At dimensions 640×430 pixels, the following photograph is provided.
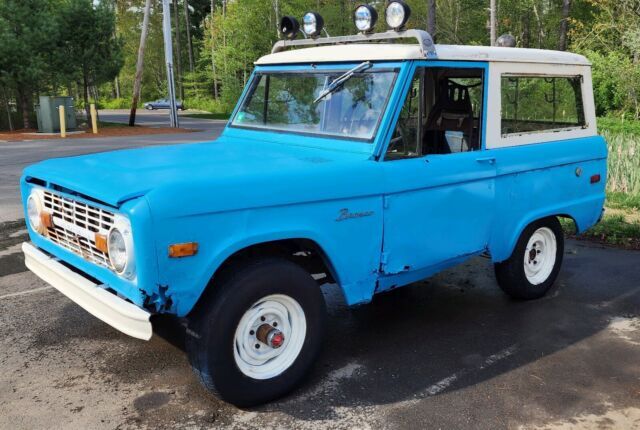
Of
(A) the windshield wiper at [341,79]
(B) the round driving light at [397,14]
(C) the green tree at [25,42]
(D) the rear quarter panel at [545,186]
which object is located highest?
(C) the green tree at [25,42]

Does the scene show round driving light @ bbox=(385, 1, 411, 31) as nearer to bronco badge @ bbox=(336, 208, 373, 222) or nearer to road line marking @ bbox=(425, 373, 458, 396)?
bronco badge @ bbox=(336, 208, 373, 222)

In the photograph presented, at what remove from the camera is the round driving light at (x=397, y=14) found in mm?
3986

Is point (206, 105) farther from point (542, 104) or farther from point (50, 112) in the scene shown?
point (542, 104)

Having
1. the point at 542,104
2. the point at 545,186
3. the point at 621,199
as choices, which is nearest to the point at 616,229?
the point at 621,199

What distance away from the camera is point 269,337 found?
11.2 feet

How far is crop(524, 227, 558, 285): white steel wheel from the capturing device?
520 centimetres

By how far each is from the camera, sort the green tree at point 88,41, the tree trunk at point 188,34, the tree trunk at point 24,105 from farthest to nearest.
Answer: the tree trunk at point 188,34 < the green tree at point 88,41 < the tree trunk at point 24,105

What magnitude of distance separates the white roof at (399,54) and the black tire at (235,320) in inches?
60.6

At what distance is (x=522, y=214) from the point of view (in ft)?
15.5

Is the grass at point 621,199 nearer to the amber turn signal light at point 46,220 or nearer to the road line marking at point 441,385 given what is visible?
the road line marking at point 441,385

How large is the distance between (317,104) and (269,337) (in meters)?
1.74

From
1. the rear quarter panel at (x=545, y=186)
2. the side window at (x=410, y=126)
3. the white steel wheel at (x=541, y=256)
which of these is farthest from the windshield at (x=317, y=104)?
the white steel wheel at (x=541, y=256)

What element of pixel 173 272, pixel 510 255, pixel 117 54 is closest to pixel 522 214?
pixel 510 255

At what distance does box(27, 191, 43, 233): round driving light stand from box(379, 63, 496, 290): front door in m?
2.24
